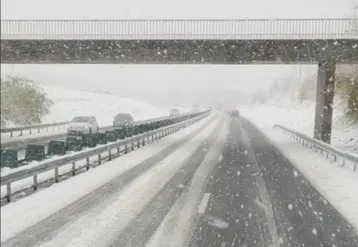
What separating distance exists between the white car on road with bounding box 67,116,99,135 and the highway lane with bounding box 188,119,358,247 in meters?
5.58

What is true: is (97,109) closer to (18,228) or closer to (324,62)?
(18,228)

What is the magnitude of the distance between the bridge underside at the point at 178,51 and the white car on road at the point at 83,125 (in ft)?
18.4

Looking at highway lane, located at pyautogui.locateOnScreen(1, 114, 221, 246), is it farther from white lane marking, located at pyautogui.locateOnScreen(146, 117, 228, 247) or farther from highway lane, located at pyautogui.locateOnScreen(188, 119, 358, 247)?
highway lane, located at pyautogui.locateOnScreen(188, 119, 358, 247)

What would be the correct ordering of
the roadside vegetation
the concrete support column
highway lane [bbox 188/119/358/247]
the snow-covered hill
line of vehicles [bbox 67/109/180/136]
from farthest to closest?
the concrete support column, line of vehicles [bbox 67/109/180/136], the roadside vegetation, the snow-covered hill, highway lane [bbox 188/119/358/247]

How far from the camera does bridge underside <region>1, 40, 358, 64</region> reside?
21.6 meters

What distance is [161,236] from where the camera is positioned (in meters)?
6.38

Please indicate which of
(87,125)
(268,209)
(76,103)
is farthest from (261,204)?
(87,125)

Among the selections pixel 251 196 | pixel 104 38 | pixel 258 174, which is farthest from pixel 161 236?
pixel 104 38

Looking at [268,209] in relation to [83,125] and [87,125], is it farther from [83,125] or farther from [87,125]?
[83,125]

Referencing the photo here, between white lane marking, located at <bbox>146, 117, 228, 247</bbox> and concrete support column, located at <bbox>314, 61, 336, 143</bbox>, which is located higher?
concrete support column, located at <bbox>314, 61, 336, 143</bbox>

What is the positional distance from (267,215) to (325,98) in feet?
52.5

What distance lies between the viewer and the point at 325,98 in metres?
22.4

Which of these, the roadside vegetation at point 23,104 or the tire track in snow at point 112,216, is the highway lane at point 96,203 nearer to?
the tire track in snow at point 112,216

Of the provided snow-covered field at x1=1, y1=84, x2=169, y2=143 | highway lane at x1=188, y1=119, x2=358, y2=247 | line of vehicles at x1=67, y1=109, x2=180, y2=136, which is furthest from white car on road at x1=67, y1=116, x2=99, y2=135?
highway lane at x1=188, y1=119, x2=358, y2=247
